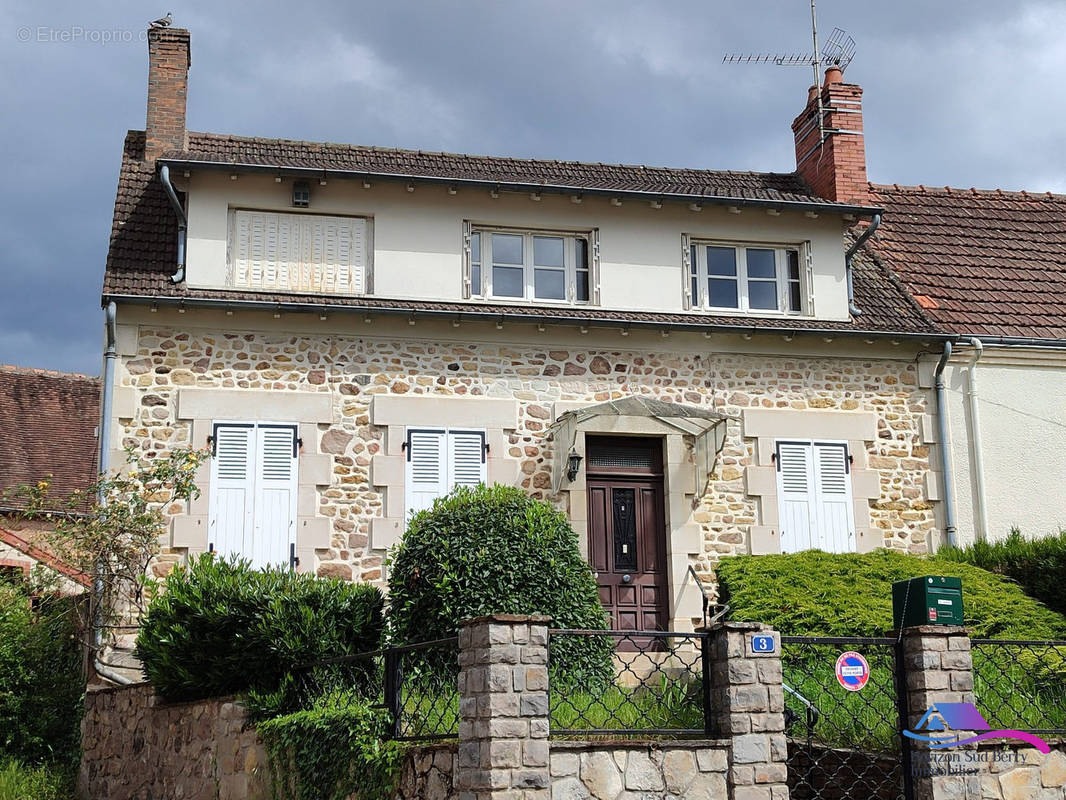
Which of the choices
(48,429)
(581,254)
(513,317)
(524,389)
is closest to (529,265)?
(581,254)

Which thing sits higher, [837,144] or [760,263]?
[837,144]

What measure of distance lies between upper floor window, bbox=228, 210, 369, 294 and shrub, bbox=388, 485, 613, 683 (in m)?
4.19

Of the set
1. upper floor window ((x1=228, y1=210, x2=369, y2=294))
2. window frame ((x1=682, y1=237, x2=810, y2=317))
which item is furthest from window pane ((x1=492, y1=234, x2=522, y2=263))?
window frame ((x1=682, y1=237, x2=810, y2=317))

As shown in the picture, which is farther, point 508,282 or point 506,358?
point 508,282

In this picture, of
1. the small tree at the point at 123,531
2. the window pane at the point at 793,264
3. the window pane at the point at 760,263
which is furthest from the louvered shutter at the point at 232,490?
the window pane at the point at 793,264

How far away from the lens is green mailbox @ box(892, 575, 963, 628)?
8875mm

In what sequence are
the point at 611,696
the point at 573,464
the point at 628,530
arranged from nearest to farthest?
the point at 611,696 → the point at 573,464 → the point at 628,530

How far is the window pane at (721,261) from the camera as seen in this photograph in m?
14.9

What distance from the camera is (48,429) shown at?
846 inches

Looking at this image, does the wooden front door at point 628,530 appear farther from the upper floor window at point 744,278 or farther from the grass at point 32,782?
the grass at point 32,782

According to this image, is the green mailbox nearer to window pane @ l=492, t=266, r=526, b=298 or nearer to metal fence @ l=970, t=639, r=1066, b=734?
metal fence @ l=970, t=639, r=1066, b=734

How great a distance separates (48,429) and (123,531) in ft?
33.4

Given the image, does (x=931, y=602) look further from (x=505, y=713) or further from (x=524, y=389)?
(x=524, y=389)

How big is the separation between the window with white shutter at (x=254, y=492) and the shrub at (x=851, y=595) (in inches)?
185
